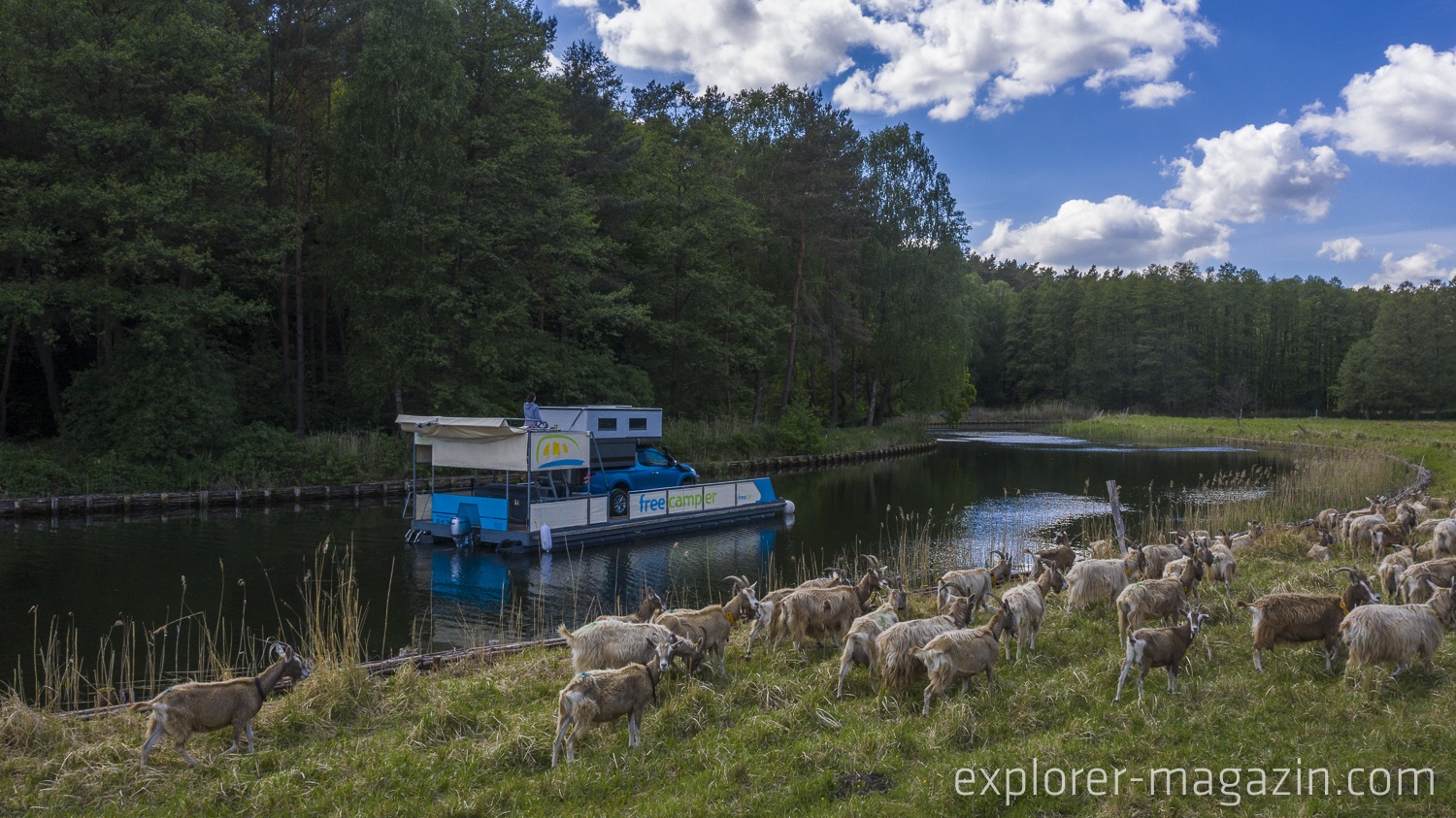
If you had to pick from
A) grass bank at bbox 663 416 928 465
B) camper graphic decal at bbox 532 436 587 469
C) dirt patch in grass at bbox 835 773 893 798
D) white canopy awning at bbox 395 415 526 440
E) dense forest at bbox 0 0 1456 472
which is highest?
dense forest at bbox 0 0 1456 472

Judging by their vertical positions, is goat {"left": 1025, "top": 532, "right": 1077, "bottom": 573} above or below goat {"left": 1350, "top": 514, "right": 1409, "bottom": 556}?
below

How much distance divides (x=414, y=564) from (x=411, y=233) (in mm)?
18992

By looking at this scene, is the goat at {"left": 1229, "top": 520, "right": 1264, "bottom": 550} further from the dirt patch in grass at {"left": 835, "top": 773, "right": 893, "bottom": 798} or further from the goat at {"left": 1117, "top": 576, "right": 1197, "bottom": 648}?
the dirt patch in grass at {"left": 835, "top": 773, "right": 893, "bottom": 798}

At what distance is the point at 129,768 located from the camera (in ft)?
23.8

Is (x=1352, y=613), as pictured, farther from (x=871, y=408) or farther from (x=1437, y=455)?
(x=871, y=408)

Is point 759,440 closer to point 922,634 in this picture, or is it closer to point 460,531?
point 460,531

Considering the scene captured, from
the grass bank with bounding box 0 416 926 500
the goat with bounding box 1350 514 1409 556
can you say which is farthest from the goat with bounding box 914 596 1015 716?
the grass bank with bounding box 0 416 926 500

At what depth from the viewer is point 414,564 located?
20578 mm

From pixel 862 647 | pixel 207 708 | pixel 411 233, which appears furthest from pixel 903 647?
pixel 411 233

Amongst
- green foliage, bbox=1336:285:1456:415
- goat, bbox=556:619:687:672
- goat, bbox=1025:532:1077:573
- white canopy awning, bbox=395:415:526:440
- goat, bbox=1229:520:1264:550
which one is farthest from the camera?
green foliage, bbox=1336:285:1456:415

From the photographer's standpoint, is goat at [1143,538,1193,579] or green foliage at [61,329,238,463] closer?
goat at [1143,538,1193,579]

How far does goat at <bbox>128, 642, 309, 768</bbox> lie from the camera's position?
24.2 feet

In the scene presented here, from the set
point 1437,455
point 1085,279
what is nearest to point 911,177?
point 1437,455

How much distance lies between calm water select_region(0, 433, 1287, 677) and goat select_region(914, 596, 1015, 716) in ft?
23.5
